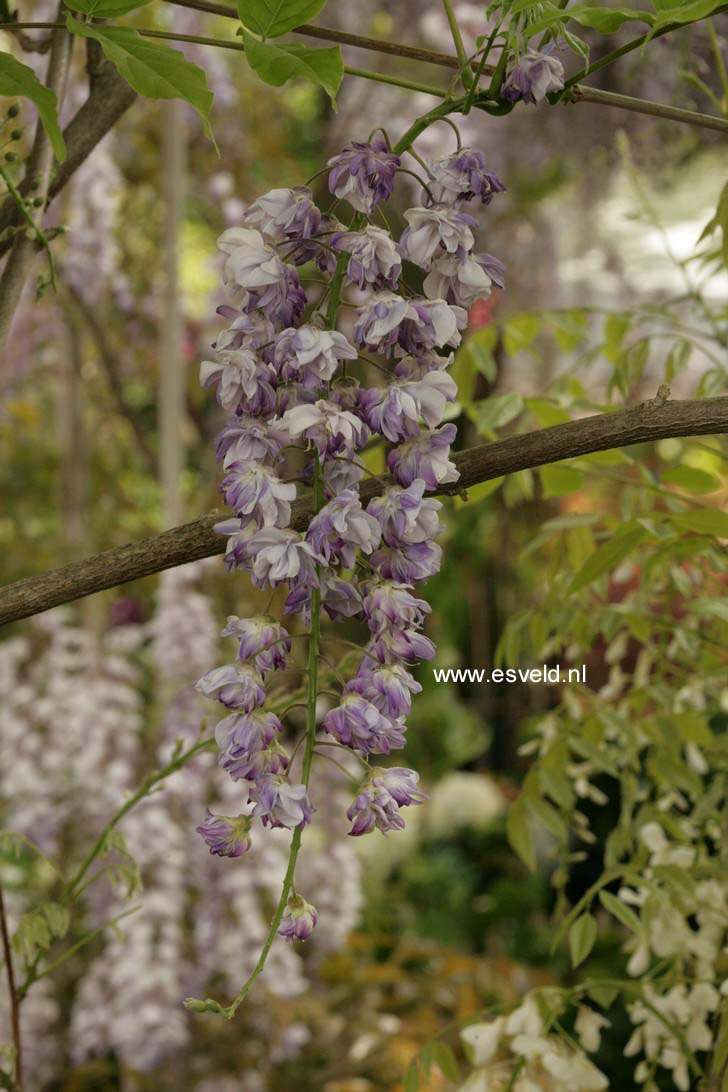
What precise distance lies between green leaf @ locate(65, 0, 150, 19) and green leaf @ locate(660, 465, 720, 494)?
1.08 ft

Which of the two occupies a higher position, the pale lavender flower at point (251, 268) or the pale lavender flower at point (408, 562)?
the pale lavender flower at point (251, 268)

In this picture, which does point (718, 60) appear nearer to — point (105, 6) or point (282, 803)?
point (105, 6)

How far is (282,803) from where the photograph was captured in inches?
13.3

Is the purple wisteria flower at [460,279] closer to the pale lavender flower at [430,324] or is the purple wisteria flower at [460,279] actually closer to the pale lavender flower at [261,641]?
the pale lavender flower at [430,324]

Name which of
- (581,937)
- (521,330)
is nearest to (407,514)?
(581,937)

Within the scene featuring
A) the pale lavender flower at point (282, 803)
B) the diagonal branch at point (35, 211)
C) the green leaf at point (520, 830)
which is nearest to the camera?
the pale lavender flower at point (282, 803)

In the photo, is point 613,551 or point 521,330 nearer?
point 613,551

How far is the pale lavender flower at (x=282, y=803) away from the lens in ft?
1.10

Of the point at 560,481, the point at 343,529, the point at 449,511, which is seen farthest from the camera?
the point at 449,511

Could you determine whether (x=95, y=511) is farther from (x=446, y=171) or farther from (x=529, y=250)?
(x=446, y=171)

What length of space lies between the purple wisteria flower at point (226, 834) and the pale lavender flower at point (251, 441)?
0.12 metres

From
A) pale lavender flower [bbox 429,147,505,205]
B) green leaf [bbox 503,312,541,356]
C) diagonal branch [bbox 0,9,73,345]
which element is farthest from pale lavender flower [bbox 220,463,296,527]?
green leaf [bbox 503,312,541,356]

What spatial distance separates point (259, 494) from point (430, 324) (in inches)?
3.1

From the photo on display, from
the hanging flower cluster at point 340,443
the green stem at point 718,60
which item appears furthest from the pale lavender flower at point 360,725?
the green stem at point 718,60
